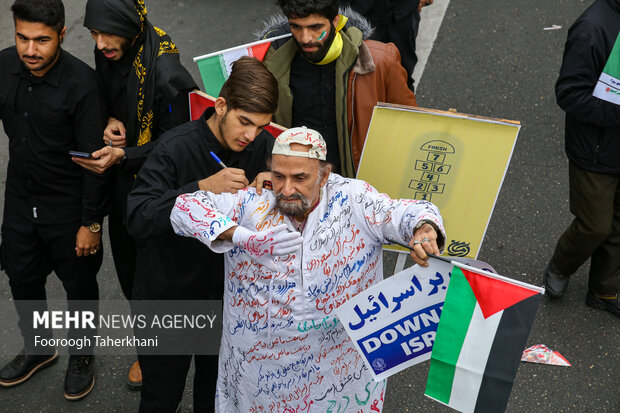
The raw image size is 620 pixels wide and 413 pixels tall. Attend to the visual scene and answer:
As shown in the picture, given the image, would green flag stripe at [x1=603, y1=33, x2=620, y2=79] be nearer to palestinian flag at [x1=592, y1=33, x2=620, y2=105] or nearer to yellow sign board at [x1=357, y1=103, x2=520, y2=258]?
palestinian flag at [x1=592, y1=33, x2=620, y2=105]

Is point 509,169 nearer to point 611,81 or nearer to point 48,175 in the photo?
point 611,81

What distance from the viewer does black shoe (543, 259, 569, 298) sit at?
14.4 ft

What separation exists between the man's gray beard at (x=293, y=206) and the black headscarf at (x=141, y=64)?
1135 mm

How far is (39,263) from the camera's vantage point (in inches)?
148

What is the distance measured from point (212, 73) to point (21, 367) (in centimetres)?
196

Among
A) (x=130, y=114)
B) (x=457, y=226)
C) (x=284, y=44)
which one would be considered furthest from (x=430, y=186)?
(x=130, y=114)

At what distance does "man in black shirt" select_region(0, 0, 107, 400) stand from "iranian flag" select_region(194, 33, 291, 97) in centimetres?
61

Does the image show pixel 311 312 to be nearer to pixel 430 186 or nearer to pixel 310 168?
pixel 310 168

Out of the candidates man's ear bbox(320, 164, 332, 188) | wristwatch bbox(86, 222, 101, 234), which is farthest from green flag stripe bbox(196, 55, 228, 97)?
man's ear bbox(320, 164, 332, 188)

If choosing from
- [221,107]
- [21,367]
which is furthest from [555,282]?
[21,367]

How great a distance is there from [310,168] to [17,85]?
1.60 m

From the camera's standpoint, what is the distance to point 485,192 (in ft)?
11.5

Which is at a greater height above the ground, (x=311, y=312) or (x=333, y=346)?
(x=311, y=312)

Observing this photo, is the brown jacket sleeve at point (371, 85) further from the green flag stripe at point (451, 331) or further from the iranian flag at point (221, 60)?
the green flag stripe at point (451, 331)
